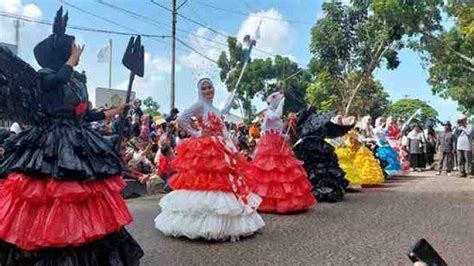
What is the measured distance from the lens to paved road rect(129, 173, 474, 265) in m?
5.77

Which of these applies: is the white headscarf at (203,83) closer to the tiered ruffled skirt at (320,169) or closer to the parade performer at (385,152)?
the tiered ruffled skirt at (320,169)

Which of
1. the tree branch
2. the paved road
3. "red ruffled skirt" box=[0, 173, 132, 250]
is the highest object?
the tree branch

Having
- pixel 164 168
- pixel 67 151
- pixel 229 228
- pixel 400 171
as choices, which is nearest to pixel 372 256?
pixel 229 228

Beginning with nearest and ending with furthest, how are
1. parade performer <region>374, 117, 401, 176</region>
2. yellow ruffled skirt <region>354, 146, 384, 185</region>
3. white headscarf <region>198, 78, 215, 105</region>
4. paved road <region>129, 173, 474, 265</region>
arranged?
paved road <region>129, 173, 474, 265</region> → white headscarf <region>198, 78, 215, 105</region> → yellow ruffled skirt <region>354, 146, 384, 185</region> → parade performer <region>374, 117, 401, 176</region>

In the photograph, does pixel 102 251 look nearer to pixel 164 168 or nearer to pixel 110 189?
pixel 110 189

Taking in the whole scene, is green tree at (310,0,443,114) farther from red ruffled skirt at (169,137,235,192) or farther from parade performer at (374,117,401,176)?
red ruffled skirt at (169,137,235,192)

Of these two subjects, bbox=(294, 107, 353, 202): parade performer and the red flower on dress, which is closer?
the red flower on dress

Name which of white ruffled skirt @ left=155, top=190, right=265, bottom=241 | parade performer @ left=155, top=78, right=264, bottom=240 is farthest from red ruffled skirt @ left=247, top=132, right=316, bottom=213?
white ruffled skirt @ left=155, top=190, right=265, bottom=241

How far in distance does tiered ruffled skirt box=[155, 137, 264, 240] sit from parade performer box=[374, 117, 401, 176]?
10.1 metres

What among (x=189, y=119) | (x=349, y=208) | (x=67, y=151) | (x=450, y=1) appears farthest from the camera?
(x=450, y=1)

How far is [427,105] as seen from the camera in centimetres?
6462

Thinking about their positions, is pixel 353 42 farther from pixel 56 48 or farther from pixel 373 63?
pixel 56 48

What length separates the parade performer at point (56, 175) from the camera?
163 inches

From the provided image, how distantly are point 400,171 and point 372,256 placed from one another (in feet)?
39.5
